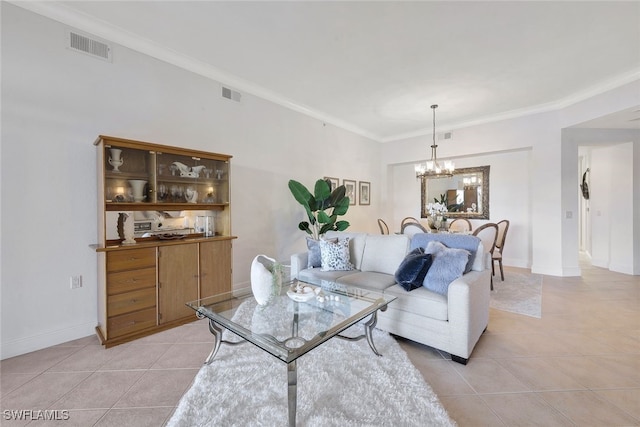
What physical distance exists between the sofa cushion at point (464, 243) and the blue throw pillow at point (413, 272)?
14.3 inches

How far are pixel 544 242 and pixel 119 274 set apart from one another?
21.4ft

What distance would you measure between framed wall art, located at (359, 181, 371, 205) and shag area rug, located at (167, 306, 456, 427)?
4488mm

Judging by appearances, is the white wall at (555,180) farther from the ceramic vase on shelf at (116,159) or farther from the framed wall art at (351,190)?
the ceramic vase on shelf at (116,159)

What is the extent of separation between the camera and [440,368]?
210 cm

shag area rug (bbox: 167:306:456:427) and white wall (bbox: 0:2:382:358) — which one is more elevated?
white wall (bbox: 0:2:382:358)

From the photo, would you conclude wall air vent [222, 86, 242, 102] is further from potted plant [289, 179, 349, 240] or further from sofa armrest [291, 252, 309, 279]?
sofa armrest [291, 252, 309, 279]

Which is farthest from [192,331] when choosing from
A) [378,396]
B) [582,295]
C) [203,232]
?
[582,295]

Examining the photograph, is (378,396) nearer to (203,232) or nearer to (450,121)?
(203,232)

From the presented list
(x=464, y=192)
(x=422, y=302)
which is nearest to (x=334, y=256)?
(x=422, y=302)

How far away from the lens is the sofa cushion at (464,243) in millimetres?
2604

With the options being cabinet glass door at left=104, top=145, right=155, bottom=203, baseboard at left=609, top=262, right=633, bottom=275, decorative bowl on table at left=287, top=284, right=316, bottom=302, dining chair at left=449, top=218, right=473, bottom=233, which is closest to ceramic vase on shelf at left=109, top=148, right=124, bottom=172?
cabinet glass door at left=104, top=145, right=155, bottom=203

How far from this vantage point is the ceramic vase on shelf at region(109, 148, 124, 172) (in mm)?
2594

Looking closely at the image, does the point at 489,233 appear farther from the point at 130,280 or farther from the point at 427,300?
the point at 130,280

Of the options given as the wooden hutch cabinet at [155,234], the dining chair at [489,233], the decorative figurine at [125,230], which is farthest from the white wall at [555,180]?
the decorative figurine at [125,230]
